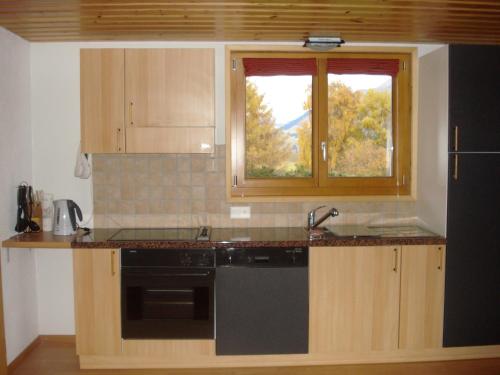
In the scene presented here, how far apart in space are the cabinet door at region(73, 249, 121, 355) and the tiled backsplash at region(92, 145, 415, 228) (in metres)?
0.51

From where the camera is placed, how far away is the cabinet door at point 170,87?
127 inches

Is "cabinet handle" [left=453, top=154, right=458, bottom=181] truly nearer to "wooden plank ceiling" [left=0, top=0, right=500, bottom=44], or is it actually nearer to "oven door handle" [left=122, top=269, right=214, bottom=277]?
"wooden plank ceiling" [left=0, top=0, right=500, bottom=44]

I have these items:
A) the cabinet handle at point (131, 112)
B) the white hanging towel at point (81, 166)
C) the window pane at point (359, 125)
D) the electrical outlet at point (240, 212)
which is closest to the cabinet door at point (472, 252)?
A: the window pane at point (359, 125)

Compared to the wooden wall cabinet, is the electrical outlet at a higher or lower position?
lower

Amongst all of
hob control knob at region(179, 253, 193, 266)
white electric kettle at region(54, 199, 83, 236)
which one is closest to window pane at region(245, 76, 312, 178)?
hob control knob at region(179, 253, 193, 266)

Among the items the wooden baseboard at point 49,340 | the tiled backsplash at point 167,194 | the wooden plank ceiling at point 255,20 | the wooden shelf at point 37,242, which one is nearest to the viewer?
the wooden plank ceiling at point 255,20

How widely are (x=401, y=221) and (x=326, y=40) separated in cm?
154

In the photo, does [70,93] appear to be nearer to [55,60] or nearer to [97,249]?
[55,60]

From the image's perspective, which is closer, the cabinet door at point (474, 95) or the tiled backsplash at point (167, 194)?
the cabinet door at point (474, 95)

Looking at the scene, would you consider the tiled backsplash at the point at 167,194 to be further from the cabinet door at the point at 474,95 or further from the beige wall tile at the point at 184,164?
the cabinet door at the point at 474,95

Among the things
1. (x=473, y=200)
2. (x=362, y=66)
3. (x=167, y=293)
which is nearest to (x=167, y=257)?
(x=167, y=293)

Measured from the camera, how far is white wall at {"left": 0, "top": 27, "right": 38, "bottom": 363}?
3.11m

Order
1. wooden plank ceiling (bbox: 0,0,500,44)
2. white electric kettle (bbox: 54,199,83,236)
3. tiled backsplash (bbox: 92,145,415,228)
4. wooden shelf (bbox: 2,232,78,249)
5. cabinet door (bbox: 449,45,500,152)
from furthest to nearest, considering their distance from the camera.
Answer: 1. tiled backsplash (bbox: 92,145,415,228)
2. white electric kettle (bbox: 54,199,83,236)
3. cabinet door (bbox: 449,45,500,152)
4. wooden shelf (bbox: 2,232,78,249)
5. wooden plank ceiling (bbox: 0,0,500,44)

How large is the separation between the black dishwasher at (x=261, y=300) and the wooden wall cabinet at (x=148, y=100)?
0.88 meters
